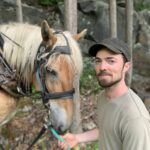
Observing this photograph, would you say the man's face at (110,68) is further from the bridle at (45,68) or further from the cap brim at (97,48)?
the bridle at (45,68)

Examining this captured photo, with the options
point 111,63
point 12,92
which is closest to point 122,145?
point 111,63

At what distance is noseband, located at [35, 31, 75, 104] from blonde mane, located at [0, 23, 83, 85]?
6 cm

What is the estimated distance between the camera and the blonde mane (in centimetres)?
354

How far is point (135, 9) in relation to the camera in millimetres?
11227

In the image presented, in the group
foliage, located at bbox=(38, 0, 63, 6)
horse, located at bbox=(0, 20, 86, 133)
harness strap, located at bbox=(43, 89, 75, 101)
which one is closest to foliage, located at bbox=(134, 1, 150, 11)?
foliage, located at bbox=(38, 0, 63, 6)

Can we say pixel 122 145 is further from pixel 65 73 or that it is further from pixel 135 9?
pixel 135 9

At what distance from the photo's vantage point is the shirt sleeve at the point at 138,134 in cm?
250

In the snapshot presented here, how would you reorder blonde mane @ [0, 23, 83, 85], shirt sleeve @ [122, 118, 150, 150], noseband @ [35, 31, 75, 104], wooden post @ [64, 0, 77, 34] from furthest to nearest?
wooden post @ [64, 0, 77, 34] < blonde mane @ [0, 23, 83, 85] < noseband @ [35, 31, 75, 104] < shirt sleeve @ [122, 118, 150, 150]

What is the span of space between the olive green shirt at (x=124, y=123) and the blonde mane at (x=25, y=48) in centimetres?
74

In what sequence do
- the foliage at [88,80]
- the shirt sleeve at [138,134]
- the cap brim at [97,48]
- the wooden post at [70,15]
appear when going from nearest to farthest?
the shirt sleeve at [138,134] < the cap brim at [97,48] < the wooden post at [70,15] < the foliage at [88,80]

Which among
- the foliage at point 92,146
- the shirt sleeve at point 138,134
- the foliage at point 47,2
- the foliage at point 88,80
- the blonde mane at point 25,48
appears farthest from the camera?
the foliage at point 47,2

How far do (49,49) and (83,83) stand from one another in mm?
4490

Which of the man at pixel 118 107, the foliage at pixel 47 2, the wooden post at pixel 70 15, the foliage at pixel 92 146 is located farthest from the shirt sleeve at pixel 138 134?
the foliage at pixel 47 2

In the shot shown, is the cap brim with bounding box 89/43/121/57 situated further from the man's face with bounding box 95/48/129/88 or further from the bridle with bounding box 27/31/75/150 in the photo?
the bridle with bounding box 27/31/75/150
